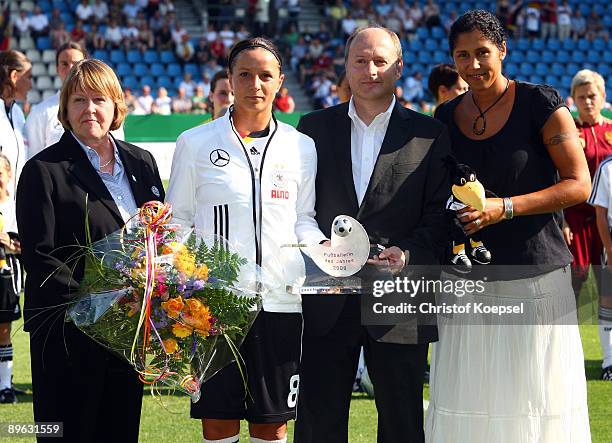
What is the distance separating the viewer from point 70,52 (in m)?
7.31

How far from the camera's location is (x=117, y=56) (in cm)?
2611

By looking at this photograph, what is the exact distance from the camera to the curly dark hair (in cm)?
437

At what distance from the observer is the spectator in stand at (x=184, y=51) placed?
26875mm

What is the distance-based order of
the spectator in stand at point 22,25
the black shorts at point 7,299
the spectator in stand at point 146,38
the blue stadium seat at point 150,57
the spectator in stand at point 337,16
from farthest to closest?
the spectator in stand at point 337,16
the spectator in stand at point 146,38
the blue stadium seat at point 150,57
the spectator in stand at point 22,25
the black shorts at point 7,299

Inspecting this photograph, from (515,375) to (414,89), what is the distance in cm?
2290

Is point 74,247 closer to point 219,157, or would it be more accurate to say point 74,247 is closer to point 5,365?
point 219,157

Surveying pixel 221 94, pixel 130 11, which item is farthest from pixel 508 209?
pixel 130 11

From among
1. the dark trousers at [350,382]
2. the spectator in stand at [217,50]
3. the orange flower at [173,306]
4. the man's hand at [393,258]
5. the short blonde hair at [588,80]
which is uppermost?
the spectator in stand at [217,50]

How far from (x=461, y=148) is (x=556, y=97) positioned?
0.48 metres

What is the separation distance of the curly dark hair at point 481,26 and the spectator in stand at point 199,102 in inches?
722

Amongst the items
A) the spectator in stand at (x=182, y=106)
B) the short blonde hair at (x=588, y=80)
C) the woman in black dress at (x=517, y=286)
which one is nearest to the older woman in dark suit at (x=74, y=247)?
the woman in black dress at (x=517, y=286)

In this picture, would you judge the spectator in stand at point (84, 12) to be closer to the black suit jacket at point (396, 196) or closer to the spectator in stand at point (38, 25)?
the spectator in stand at point (38, 25)

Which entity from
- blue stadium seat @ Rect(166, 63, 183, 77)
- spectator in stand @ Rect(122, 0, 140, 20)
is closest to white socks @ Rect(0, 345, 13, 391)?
blue stadium seat @ Rect(166, 63, 183, 77)

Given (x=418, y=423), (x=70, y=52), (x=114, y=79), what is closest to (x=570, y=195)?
(x=418, y=423)
